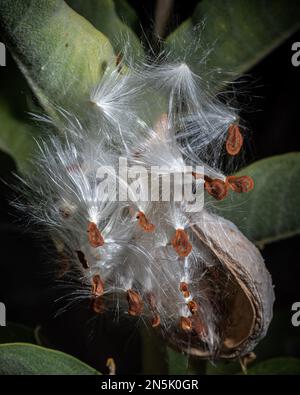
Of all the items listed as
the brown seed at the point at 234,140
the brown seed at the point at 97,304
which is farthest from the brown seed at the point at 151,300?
the brown seed at the point at 234,140

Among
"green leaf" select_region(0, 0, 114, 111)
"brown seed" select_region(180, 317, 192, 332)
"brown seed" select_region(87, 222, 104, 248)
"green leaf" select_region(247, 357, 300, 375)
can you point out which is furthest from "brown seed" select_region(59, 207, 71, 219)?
"green leaf" select_region(247, 357, 300, 375)

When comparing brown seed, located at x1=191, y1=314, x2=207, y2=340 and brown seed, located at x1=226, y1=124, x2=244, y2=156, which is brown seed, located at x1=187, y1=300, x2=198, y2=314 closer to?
brown seed, located at x1=191, y1=314, x2=207, y2=340

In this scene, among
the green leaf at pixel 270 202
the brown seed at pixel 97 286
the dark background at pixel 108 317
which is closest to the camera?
the brown seed at pixel 97 286

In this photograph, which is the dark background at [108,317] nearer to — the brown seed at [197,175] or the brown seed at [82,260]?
the brown seed at [82,260]

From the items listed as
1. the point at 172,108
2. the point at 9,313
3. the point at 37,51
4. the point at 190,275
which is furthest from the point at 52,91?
the point at 9,313

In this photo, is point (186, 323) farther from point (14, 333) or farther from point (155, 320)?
point (14, 333)

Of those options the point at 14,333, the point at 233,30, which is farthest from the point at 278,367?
the point at 233,30
